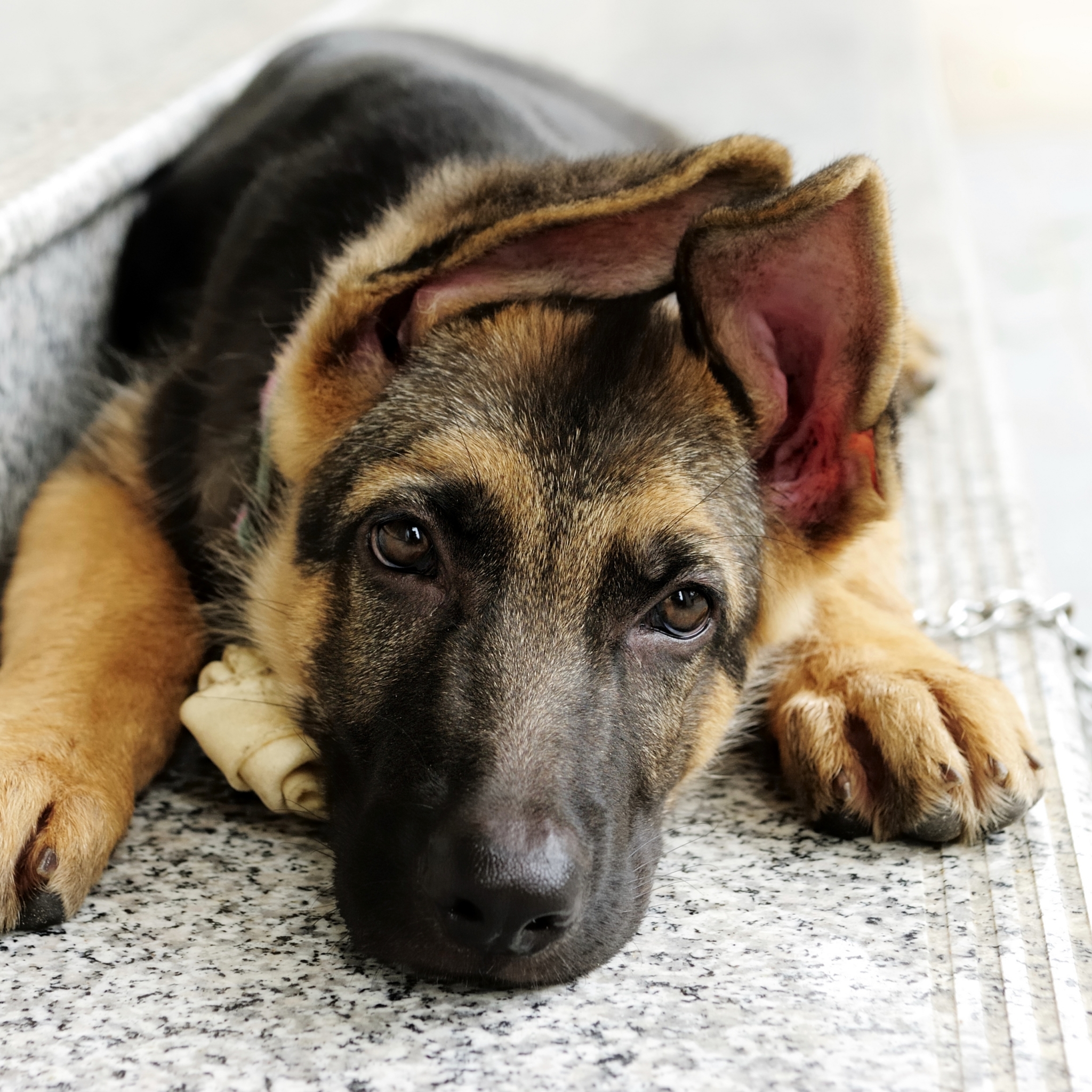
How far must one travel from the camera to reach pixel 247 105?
4.92 metres

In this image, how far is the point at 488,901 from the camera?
6.89 feet

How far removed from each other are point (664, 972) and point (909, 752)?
77cm

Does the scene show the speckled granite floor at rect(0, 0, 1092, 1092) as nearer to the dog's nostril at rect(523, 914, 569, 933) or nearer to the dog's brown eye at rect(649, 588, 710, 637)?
the dog's nostril at rect(523, 914, 569, 933)

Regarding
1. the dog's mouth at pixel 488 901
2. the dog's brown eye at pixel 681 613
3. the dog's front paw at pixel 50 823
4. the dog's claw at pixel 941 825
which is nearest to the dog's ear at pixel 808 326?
the dog's brown eye at pixel 681 613

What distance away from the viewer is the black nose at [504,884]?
2.10 meters

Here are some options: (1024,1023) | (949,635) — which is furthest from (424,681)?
(949,635)

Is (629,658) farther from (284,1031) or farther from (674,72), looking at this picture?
(674,72)

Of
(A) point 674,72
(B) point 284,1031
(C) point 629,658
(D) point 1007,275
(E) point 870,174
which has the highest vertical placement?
(E) point 870,174

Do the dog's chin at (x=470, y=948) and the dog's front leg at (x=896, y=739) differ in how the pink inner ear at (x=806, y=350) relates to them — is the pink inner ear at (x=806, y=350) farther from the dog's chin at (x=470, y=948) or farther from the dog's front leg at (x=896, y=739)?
the dog's chin at (x=470, y=948)

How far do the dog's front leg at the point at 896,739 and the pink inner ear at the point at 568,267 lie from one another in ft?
2.85

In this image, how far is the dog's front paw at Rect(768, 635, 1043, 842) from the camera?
272 cm

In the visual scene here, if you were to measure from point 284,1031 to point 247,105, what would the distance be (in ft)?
12.5

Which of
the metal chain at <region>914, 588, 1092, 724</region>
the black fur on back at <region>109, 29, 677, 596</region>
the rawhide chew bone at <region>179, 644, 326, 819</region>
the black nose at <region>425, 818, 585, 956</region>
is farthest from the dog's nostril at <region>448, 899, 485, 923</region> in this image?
the metal chain at <region>914, 588, 1092, 724</region>

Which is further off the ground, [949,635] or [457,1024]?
[457,1024]
